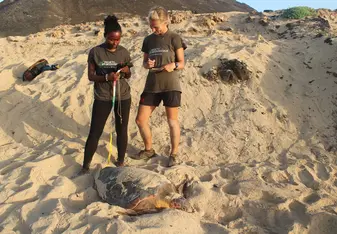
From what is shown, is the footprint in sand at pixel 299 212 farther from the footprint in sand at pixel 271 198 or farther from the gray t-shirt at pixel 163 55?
the gray t-shirt at pixel 163 55

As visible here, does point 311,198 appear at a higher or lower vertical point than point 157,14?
lower

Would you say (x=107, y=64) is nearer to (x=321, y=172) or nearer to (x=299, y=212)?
(x=299, y=212)

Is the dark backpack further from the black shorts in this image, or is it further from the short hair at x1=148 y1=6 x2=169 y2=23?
the short hair at x1=148 y1=6 x2=169 y2=23

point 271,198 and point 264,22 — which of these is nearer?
point 271,198

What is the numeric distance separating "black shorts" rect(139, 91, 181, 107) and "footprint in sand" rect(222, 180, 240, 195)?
1.09m

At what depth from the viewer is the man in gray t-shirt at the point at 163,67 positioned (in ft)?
13.8

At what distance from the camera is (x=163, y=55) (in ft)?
14.0

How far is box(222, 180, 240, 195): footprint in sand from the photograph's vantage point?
399cm

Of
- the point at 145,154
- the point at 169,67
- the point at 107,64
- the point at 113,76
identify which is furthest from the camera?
the point at 145,154

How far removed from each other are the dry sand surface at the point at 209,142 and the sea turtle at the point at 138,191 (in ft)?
0.55

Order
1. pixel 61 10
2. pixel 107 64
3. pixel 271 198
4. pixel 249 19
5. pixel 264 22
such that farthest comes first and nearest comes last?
pixel 61 10 → pixel 249 19 → pixel 264 22 → pixel 107 64 → pixel 271 198

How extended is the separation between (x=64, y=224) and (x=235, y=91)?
→ 148 inches

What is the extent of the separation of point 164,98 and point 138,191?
1.26 meters

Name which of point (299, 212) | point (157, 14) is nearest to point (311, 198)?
point (299, 212)
